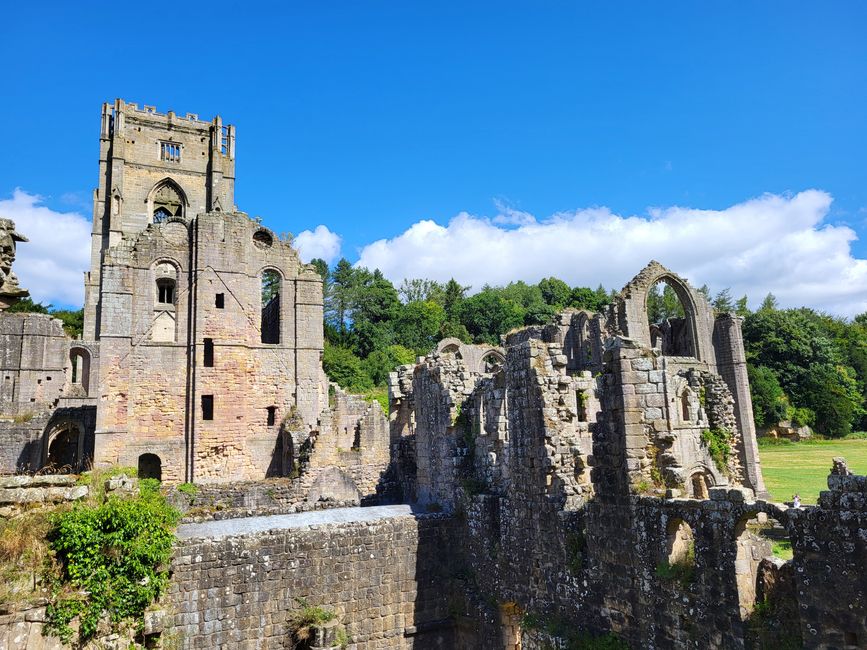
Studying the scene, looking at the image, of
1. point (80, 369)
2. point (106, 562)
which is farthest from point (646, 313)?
point (80, 369)

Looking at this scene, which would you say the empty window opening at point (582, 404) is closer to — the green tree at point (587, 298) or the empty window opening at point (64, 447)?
the empty window opening at point (64, 447)

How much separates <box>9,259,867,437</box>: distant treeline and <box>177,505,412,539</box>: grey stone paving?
2509cm

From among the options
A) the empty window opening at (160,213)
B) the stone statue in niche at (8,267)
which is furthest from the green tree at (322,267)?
the stone statue in niche at (8,267)

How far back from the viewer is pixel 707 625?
6.27 meters

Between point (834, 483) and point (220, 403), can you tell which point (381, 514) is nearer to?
point (834, 483)

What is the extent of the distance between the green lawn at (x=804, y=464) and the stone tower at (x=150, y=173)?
121 feet

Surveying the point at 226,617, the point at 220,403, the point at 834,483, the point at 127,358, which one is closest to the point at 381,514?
the point at 226,617

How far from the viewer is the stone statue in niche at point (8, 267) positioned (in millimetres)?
7562

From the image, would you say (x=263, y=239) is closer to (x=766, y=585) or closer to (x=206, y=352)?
(x=206, y=352)

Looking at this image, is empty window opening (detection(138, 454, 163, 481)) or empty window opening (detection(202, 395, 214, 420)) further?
empty window opening (detection(202, 395, 214, 420))

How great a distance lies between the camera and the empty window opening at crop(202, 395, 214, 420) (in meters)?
20.7

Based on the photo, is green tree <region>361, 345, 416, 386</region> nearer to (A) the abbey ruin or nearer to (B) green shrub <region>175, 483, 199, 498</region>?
(A) the abbey ruin

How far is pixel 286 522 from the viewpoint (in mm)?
11492

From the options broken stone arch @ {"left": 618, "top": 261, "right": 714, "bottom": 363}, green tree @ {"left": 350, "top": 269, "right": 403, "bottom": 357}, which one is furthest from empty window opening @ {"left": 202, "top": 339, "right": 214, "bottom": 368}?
green tree @ {"left": 350, "top": 269, "right": 403, "bottom": 357}
